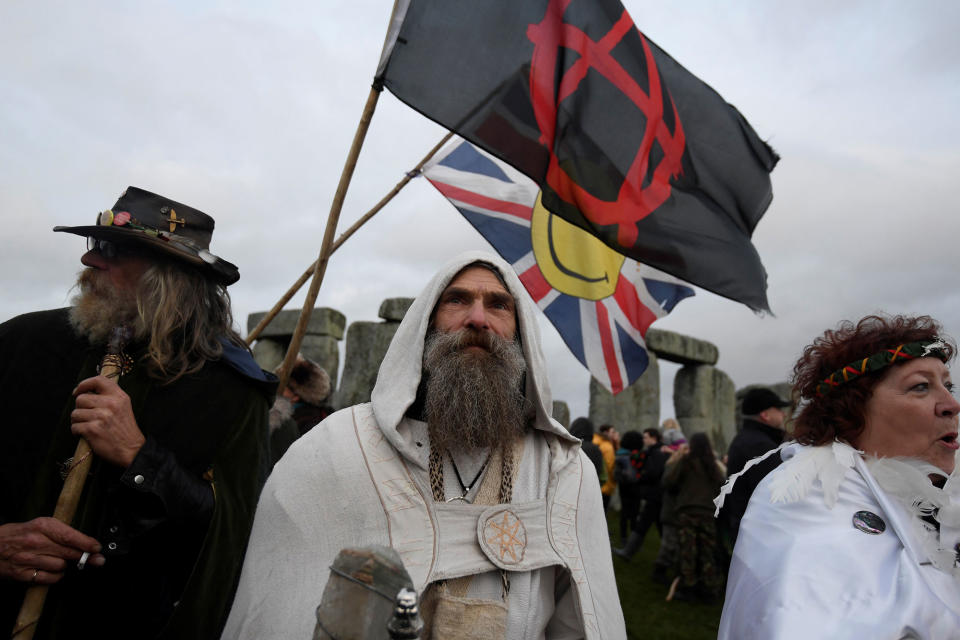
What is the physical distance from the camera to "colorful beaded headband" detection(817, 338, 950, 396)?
85.5 inches

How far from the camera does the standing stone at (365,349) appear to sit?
41.4 feet

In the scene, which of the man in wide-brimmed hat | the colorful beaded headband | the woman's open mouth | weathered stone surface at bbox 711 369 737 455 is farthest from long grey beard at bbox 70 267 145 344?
weathered stone surface at bbox 711 369 737 455

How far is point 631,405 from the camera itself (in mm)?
14945

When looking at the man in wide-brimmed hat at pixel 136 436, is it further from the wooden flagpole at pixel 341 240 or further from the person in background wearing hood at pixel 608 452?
the person in background wearing hood at pixel 608 452

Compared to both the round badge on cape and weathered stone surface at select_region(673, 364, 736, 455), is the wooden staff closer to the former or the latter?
the round badge on cape

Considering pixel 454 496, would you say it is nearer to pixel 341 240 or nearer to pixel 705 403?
pixel 341 240

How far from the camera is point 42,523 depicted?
1.76 m

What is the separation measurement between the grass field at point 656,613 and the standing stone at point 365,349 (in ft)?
20.6

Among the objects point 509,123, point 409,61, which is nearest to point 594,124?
point 509,123

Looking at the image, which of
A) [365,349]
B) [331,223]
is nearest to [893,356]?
[331,223]

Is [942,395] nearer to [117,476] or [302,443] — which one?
[302,443]

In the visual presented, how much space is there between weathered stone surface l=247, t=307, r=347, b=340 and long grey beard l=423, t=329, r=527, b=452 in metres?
11.5

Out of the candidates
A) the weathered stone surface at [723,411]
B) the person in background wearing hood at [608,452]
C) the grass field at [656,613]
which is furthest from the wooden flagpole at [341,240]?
the weathered stone surface at [723,411]

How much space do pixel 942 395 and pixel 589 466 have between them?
115 centimetres
